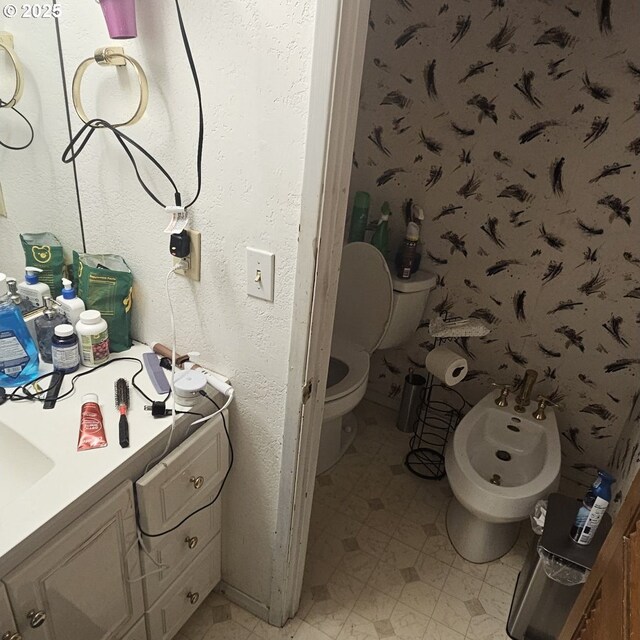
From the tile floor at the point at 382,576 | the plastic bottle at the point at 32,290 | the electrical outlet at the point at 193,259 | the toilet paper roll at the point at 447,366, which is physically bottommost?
the tile floor at the point at 382,576

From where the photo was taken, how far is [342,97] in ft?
2.58

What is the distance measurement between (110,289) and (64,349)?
6.4 inches

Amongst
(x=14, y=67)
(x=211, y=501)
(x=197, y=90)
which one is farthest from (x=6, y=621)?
(x=14, y=67)

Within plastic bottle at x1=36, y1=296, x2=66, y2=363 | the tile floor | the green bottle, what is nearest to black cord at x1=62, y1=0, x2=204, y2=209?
plastic bottle at x1=36, y1=296, x2=66, y2=363

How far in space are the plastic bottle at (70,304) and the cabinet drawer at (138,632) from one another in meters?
0.68

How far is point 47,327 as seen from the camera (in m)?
1.12

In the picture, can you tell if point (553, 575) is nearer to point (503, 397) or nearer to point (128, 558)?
point (503, 397)

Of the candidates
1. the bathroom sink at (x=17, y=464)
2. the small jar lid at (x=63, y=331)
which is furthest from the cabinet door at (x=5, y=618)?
the small jar lid at (x=63, y=331)

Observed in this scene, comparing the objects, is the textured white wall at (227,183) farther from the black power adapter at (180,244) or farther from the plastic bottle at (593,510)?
the plastic bottle at (593,510)

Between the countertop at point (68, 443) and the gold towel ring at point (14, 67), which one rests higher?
the gold towel ring at point (14, 67)

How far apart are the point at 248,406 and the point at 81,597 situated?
0.47 metres

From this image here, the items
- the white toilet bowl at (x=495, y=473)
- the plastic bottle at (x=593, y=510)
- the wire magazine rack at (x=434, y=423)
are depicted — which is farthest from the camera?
the wire magazine rack at (x=434, y=423)

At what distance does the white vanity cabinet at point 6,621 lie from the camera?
73 cm

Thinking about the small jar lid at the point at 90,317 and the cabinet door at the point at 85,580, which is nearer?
the cabinet door at the point at 85,580
